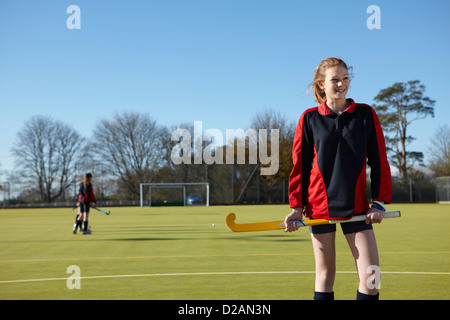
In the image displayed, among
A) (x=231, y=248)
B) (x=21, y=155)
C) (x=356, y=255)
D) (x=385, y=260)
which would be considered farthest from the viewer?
(x=21, y=155)

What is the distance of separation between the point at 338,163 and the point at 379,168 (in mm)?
304

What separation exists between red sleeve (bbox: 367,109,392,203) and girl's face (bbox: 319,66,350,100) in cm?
29

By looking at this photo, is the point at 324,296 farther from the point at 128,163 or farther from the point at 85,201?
the point at 128,163

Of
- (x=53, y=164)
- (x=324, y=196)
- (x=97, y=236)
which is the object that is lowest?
(x=97, y=236)

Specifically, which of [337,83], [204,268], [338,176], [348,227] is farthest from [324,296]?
[204,268]

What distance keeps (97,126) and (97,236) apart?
140 ft

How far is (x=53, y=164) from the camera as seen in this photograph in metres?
54.2

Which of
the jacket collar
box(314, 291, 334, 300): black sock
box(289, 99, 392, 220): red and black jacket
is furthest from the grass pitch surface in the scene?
the jacket collar

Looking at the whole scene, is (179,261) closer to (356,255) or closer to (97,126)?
(356,255)

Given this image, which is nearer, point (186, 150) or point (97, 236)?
point (97, 236)

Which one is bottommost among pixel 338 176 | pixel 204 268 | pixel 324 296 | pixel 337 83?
pixel 204 268

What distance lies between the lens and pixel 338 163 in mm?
3301

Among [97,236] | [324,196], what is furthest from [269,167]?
[324,196]
